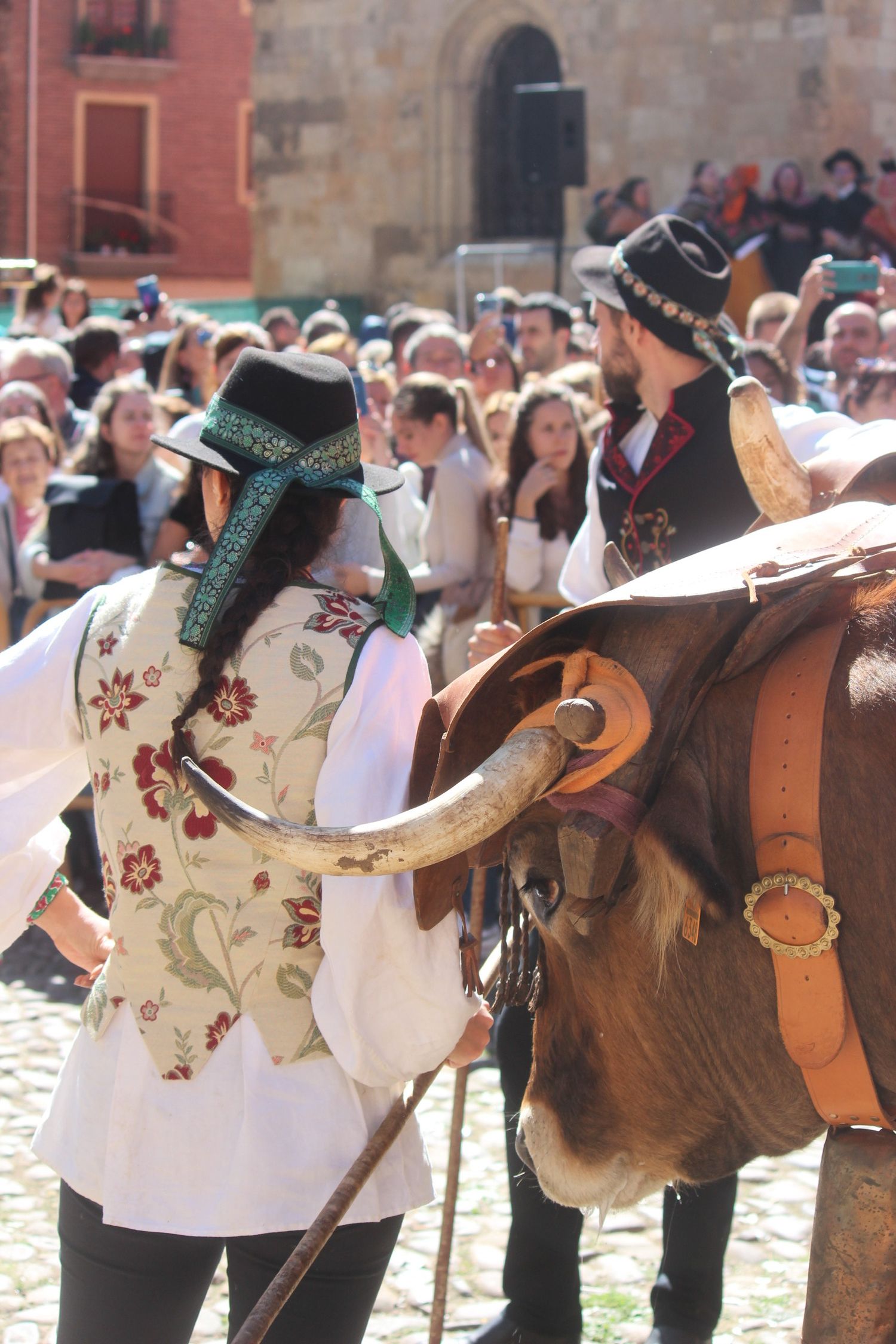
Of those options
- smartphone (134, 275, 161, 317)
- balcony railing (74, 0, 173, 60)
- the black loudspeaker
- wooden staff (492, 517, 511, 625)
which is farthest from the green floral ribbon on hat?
balcony railing (74, 0, 173, 60)

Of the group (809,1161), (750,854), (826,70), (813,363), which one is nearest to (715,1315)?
(809,1161)

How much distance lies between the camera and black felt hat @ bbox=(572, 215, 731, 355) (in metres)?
3.39

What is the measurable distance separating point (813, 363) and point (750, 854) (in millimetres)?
8325

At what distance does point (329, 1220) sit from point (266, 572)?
0.88 meters

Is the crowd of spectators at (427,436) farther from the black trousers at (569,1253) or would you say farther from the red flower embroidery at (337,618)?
the red flower embroidery at (337,618)

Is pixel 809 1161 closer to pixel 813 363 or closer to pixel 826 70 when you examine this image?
pixel 813 363

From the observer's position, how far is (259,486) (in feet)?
7.22

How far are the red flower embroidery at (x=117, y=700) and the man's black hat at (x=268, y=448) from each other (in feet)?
0.41

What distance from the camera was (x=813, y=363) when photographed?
9.64 meters

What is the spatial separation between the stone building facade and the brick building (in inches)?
489

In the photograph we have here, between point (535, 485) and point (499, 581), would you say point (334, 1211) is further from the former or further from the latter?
point (535, 485)

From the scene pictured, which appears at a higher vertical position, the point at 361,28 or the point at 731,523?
the point at 361,28

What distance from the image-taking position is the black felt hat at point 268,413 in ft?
7.30

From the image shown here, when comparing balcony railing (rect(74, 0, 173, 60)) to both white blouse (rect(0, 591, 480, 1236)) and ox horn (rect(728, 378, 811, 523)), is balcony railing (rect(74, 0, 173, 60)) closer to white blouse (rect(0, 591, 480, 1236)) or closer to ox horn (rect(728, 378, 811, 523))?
ox horn (rect(728, 378, 811, 523))
